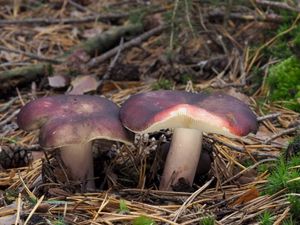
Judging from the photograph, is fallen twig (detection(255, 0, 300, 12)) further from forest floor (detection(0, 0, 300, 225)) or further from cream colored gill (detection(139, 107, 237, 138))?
cream colored gill (detection(139, 107, 237, 138))

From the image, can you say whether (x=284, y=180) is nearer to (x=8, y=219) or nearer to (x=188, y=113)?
(x=188, y=113)

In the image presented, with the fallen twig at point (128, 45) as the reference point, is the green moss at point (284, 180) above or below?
above

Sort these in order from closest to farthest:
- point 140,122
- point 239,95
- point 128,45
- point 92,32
Answer: 1. point 140,122
2. point 239,95
3. point 128,45
4. point 92,32

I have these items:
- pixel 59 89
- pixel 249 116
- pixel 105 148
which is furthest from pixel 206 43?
pixel 249 116

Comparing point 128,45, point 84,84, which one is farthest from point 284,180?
point 128,45

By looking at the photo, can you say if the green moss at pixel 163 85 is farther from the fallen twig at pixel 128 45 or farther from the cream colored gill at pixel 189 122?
the cream colored gill at pixel 189 122

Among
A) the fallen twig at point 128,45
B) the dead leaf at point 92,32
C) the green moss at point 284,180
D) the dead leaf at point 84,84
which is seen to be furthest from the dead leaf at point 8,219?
the dead leaf at point 92,32
